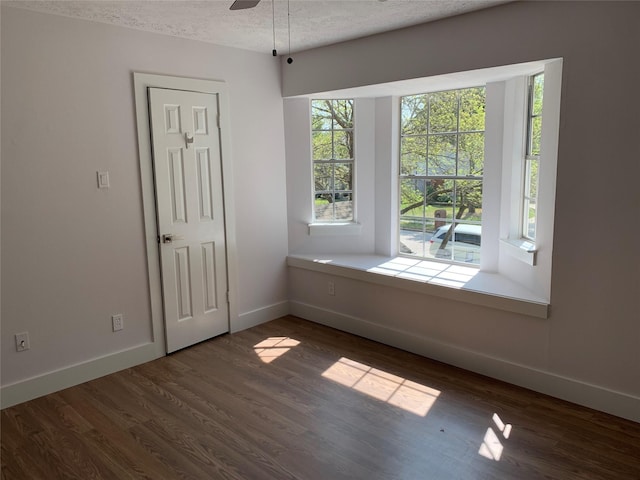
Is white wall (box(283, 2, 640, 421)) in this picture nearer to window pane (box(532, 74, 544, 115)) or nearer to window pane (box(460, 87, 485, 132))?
window pane (box(532, 74, 544, 115))

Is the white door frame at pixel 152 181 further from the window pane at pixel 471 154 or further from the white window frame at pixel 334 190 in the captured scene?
the window pane at pixel 471 154

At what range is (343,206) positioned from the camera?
4.69 meters

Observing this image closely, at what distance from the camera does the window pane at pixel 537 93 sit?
3.33 meters

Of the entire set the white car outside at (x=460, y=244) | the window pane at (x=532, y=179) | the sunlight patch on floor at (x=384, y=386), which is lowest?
A: the sunlight patch on floor at (x=384, y=386)

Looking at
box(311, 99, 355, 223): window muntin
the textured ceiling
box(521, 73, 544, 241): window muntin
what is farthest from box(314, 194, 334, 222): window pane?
box(521, 73, 544, 241): window muntin

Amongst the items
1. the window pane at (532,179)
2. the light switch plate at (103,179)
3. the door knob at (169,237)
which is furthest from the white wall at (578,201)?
the light switch plate at (103,179)

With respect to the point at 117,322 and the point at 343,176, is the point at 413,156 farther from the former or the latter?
the point at 117,322

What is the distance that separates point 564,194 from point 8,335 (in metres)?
3.53

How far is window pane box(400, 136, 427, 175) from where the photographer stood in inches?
169

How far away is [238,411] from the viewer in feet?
9.66

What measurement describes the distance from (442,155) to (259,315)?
2.21 meters

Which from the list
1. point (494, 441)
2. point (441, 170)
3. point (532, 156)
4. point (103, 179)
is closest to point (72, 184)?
point (103, 179)

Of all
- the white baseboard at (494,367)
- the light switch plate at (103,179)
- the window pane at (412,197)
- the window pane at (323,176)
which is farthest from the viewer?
the window pane at (323,176)

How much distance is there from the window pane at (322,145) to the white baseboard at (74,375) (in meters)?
2.28
